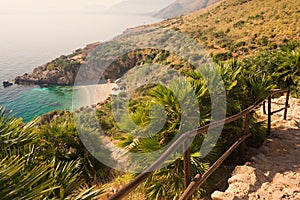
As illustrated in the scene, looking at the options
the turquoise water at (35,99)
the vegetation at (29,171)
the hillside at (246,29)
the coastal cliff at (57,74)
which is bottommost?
the turquoise water at (35,99)

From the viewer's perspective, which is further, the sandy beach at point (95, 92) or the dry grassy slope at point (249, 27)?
the sandy beach at point (95, 92)

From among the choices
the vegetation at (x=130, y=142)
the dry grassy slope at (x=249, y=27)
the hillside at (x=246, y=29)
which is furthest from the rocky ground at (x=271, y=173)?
the dry grassy slope at (x=249, y=27)

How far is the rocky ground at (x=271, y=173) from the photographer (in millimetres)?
3010

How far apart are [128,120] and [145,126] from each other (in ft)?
1.07

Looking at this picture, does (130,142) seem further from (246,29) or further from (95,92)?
(95,92)

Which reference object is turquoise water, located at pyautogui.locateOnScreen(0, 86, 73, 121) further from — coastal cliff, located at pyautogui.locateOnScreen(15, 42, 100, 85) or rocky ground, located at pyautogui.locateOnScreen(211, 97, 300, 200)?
rocky ground, located at pyautogui.locateOnScreen(211, 97, 300, 200)

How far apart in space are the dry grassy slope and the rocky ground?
27.3 m

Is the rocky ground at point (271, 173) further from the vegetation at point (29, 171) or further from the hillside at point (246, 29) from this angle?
the hillside at point (246, 29)

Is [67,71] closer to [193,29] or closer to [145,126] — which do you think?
[193,29]

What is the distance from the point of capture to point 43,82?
190 feet

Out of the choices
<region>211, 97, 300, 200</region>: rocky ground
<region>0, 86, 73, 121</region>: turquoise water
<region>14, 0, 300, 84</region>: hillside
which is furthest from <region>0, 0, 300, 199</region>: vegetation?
<region>0, 86, 73, 121</region>: turquoise water

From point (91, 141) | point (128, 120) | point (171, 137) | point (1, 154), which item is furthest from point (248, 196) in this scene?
point (91, 141)

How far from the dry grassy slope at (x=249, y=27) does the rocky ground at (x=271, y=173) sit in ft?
89.5

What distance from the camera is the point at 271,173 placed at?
3.54 metres
